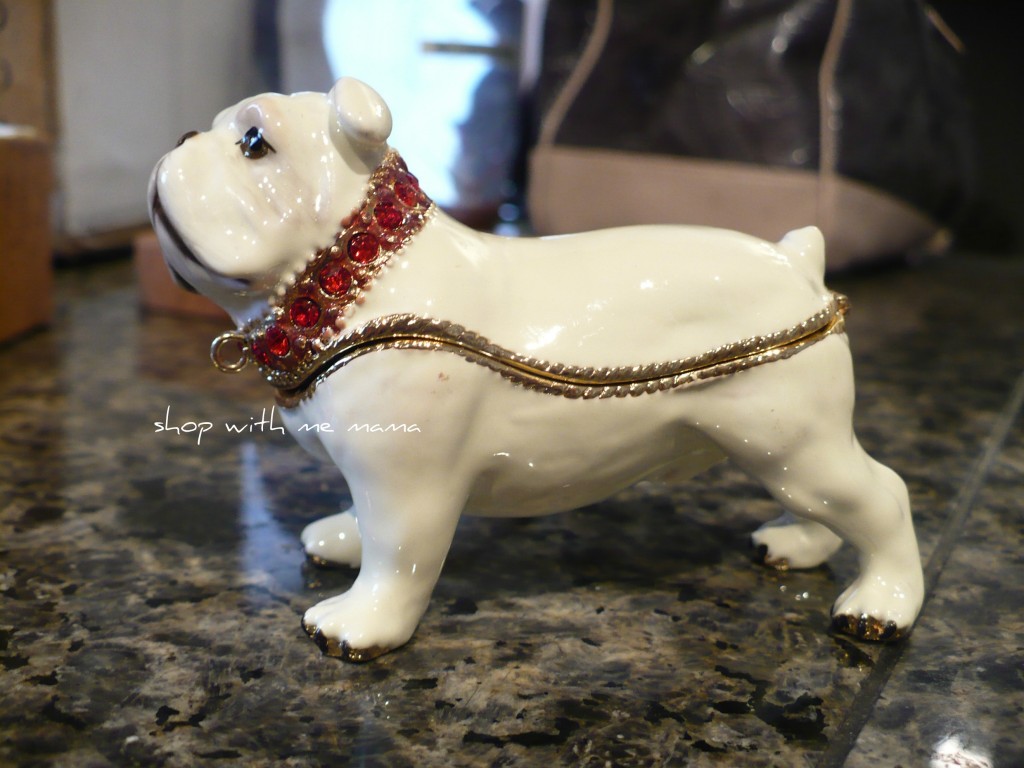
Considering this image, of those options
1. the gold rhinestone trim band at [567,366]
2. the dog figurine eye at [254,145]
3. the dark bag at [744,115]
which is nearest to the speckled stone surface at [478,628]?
the gold rhinestone trim band at [567,366]

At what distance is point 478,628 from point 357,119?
0.35m

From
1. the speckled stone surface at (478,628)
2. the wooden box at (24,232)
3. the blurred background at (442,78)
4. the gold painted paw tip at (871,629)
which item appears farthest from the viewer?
the blurred background at (442,78)

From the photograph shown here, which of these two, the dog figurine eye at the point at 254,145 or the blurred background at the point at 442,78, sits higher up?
the dog figurine eye at the point at 254,145

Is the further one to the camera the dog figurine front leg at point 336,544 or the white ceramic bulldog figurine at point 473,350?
the dog figurine front leg at point 336,544

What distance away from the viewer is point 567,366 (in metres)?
0.67

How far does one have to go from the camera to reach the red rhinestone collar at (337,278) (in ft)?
2.14

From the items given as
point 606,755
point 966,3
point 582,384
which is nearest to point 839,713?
point 606,755

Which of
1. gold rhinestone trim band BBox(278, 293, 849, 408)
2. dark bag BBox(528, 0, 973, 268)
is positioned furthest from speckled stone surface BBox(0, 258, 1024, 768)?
dark bag BBox(528, 0, 973, 268)

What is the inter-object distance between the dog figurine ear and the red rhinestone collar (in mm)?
24

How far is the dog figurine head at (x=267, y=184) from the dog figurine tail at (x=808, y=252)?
304 millimetres

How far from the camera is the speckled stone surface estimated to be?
1.95ft

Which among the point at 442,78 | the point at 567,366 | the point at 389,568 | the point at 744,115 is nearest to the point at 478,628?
the point at 389,568

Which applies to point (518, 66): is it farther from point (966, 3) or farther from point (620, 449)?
point (620, 449)

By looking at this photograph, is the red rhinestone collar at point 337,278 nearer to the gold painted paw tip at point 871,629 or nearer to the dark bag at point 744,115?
the gold painted paw tip at point 871,629
